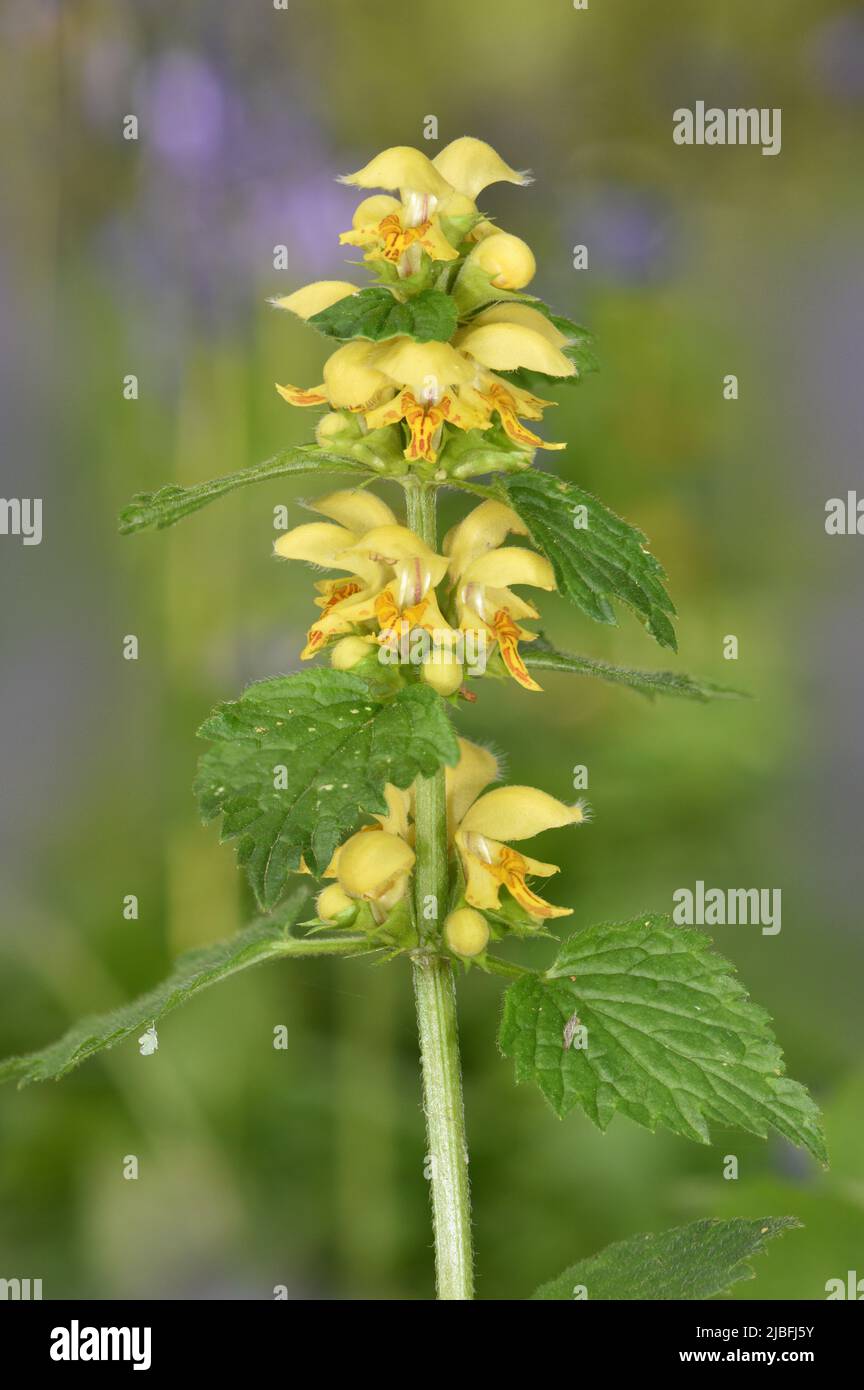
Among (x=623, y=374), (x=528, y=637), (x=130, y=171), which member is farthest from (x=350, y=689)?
(x=130, y=171)

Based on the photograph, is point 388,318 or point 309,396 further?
point 309,396

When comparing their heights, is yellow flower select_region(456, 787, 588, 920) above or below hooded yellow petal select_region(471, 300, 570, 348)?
below

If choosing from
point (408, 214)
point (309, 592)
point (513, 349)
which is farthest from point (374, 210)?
point (309, 592)

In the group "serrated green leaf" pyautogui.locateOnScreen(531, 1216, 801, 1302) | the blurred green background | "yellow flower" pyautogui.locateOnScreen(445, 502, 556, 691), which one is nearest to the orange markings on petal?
"yellow flower" pyautogui.locateOnScreen(445, 502, 556, 691)

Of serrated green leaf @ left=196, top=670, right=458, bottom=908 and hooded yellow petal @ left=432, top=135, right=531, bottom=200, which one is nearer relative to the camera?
serrated green leaf @ left=196, top=670, right=458, bottom=908

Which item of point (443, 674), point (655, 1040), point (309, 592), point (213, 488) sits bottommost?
point (655, 1040)

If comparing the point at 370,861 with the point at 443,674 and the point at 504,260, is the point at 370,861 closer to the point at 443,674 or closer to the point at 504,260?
the point at 443,674

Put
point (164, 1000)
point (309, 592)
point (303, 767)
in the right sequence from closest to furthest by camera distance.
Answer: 1. point (303, 767)
2. point (164, 1000)
3. point (309, 592)

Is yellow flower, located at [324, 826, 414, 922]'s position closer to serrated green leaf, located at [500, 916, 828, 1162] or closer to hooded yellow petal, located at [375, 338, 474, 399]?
serrated green leaf, located at [500, 916, 828, 1162]
